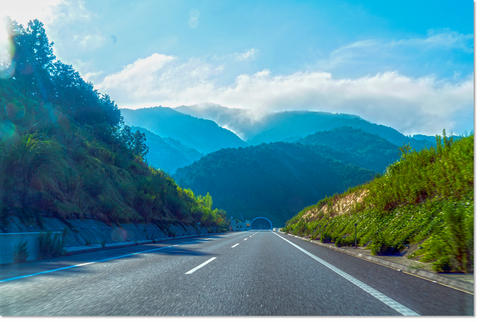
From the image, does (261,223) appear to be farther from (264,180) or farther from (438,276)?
(438,276)

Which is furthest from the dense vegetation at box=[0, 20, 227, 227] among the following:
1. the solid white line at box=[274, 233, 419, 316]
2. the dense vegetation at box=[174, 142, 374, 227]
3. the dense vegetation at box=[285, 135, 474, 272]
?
the dense vegetation at box=[174, 142, 374, 227]

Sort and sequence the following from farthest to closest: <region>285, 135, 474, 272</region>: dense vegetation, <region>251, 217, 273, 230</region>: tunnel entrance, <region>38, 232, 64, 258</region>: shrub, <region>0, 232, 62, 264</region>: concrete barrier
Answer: <region>251, 217, 273, 230</region>: tunnel entrance, <region>38, 232, 64, 258</region>: shrub, <region>0, 232, 62, 264</region>: concrete barrier, <region>285, 135, 474, 272</region>: dense vegetation

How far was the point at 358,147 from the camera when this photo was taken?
17038cm

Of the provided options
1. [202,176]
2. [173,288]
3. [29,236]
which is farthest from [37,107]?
[202,176]

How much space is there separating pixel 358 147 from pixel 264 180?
62975mm

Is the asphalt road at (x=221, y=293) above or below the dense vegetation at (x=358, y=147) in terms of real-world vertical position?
below

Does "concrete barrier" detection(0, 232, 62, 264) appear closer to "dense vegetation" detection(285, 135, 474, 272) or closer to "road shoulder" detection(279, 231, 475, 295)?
"road shoulder" detection(279, 231, 475, 295)

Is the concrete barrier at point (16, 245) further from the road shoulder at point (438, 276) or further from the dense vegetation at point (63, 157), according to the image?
the road shoulder at point (438, 276)

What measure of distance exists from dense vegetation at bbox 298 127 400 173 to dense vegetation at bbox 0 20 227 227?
4593 inches

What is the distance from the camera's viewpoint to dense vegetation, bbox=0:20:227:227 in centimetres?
1384

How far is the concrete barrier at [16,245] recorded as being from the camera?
8.34 meters

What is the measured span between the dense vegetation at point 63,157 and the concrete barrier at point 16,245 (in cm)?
240

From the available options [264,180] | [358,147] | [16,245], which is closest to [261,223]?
[264,180]

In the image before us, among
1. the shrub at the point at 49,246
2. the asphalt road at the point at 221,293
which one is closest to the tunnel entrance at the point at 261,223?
the shrub at the point at 49,246
